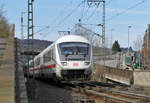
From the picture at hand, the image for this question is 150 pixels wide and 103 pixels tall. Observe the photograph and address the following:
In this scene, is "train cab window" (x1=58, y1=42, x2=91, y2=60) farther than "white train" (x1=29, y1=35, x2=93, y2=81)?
Yes

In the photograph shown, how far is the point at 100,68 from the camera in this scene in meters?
40.8

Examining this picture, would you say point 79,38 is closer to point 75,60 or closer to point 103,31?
point 75,60

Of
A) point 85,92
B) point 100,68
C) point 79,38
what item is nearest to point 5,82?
point 85,92

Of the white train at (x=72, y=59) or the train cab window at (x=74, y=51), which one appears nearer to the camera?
the white train at (x=72, y=59)

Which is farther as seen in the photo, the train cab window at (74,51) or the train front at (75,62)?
the train cab window at (74,51)

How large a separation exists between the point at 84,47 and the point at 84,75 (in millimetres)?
1706

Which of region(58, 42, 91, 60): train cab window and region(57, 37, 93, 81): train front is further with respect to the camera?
region(58, 42, 91, 60): train cab window

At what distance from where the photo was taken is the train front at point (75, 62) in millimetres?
17453

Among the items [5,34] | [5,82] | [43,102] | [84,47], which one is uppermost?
[5,34]

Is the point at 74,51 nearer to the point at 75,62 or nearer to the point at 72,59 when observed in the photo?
the point at 72,59

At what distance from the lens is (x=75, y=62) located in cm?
1742

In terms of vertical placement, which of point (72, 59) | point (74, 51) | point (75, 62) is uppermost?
point (74, 51)

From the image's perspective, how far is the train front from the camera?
57.3ft

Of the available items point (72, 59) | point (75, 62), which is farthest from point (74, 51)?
point (75, 62)
